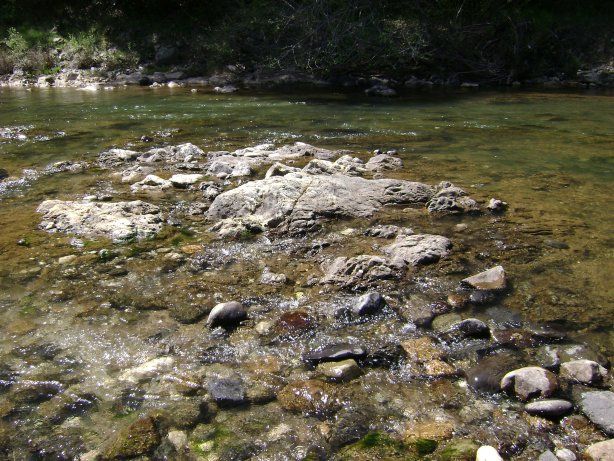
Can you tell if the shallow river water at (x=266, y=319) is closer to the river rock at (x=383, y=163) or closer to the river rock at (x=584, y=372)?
the river rock at (x=584, y=372)

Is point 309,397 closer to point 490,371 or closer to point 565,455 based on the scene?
point 490,371

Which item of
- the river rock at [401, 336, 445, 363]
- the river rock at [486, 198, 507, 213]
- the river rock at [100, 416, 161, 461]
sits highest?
the river rock at [486, 198, 507, 213]

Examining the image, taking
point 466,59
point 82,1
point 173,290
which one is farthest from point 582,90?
point 82,1

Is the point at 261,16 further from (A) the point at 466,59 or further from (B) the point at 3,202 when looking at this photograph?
(B) the point at 3,202

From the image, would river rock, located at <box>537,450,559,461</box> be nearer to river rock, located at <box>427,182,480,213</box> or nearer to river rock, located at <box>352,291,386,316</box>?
river rock, located at <box>352,291,386,316</box>

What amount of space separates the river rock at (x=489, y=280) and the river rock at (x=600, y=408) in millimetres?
1072

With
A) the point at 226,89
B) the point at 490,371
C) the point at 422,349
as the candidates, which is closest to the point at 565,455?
the point at 490,371

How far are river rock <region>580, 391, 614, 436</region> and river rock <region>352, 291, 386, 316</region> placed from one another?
1.16 meters

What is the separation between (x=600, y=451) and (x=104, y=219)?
392 centimetres

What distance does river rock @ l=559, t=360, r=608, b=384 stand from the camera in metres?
2.43

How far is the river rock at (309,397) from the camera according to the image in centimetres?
232

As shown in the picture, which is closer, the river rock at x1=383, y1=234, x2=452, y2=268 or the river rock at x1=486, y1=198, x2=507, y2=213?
the river rock at x1=383, y1=234, x2=452, y2=268

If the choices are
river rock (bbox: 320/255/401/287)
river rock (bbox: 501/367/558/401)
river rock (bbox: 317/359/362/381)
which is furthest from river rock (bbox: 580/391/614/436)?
river rock (bbox: 320/255/401/287)

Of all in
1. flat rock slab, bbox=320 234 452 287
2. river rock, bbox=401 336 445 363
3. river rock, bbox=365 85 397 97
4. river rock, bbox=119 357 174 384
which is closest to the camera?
river rock, bbox=119 357 174 384
